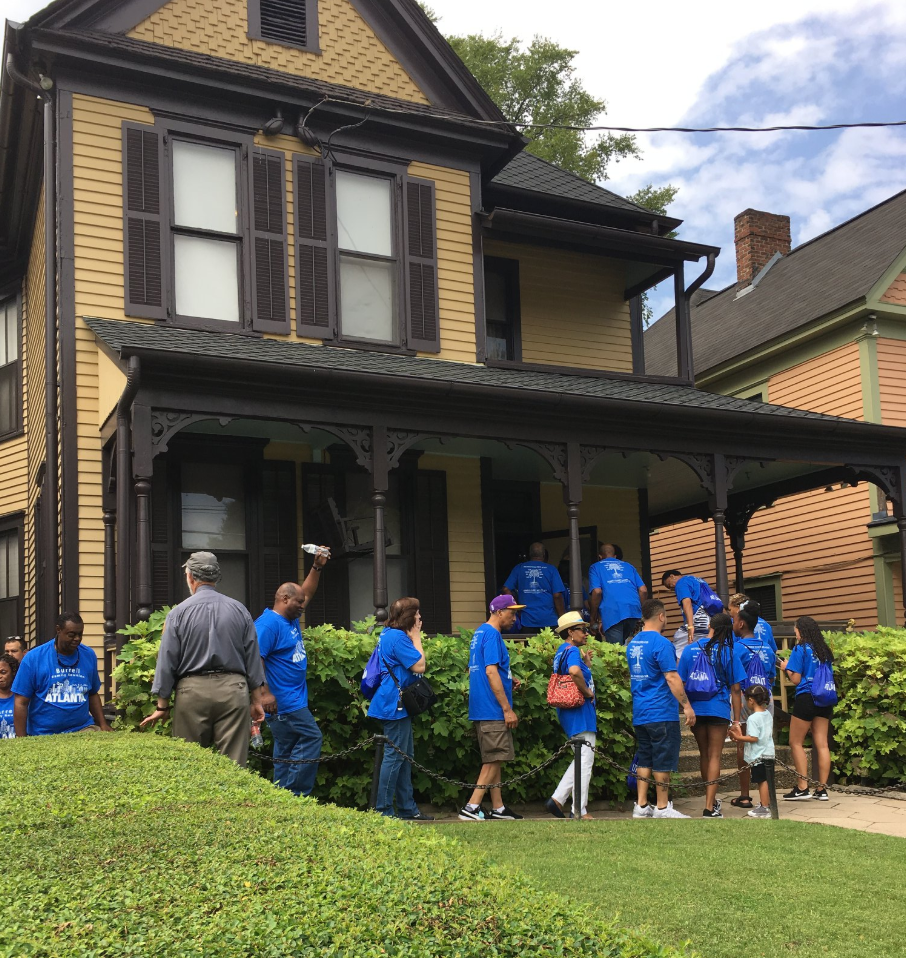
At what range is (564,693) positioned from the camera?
993 cm

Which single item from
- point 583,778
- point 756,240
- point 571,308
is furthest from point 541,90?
point 583,778

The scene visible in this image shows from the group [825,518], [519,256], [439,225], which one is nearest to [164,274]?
[439,225]

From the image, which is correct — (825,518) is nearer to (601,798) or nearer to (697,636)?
(697,636)

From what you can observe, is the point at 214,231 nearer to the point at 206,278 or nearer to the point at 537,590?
the point at 206,278

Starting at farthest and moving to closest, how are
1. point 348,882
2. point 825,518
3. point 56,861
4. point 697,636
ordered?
point 825,518, point 697,636, point 56,861, point 348,882

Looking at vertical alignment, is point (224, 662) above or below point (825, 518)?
below

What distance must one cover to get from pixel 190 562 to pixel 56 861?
166 inches

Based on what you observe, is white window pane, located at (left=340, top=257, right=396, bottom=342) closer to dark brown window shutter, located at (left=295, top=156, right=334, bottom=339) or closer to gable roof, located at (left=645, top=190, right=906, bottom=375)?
dark brown window shutter, located at (left=295, top=156, right=334, bottom=339)

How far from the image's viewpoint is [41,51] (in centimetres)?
1300

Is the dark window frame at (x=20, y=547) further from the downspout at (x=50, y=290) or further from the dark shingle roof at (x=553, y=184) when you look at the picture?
the dark shingle roof at (x=553, y=184)

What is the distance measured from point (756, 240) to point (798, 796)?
21.0m

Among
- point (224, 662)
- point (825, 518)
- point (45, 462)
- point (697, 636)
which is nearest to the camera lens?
point (224, 662)

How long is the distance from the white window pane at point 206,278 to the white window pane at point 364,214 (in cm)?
160

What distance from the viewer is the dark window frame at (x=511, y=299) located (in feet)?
56.2
